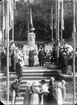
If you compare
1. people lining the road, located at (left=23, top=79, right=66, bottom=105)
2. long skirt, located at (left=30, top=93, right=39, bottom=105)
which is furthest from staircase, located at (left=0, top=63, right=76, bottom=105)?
long skirt, located at (left=30, top=93, right=39, bottom=105)

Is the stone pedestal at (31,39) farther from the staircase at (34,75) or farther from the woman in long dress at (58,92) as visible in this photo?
the woman in long dress at (58,92)

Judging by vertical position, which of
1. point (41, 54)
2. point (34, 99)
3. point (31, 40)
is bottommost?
point (34, 99)

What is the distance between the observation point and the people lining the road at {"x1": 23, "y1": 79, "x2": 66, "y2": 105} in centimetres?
2012

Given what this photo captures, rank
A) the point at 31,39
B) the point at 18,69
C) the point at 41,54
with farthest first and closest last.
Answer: the point at 31,39 → the point at 41,54 → the point at 18,69

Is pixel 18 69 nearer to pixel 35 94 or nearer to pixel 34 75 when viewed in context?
pixel 34 75

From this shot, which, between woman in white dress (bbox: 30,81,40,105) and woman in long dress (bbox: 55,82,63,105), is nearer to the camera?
woman in white dress (bbox: 30,81,40,105)

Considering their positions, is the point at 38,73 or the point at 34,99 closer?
the point at 34,99

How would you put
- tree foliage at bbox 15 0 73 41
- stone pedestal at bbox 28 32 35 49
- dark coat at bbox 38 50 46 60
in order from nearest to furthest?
dark coat at bbox 38 50 46 60 → stone pedestal at bbox 28 32 35 49 → tree foliage at bbox 15 0 73 41

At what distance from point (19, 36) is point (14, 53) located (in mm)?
18443

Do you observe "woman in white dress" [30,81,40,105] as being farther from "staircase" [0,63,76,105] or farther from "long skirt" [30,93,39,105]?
"staircase" [0,63,76,105]

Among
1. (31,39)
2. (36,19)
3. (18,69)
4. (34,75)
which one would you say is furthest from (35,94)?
(36,19)

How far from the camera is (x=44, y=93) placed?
20.5 m

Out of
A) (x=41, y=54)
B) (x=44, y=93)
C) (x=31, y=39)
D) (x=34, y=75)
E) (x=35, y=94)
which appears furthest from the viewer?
(x=31, y=39)

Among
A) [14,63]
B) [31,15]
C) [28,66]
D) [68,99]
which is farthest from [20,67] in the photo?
[31,15]
